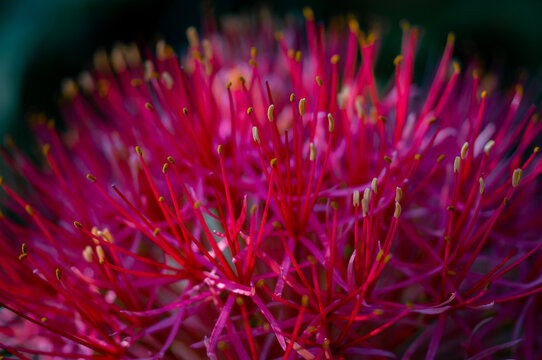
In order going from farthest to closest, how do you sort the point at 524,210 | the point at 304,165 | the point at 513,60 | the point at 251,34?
the point at 513,60, the point at 251,34, the point at 524,210, the point at 304,165

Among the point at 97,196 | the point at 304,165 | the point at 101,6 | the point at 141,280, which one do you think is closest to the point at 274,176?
the point at 304,165

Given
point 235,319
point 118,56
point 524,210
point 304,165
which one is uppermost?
point 118,56

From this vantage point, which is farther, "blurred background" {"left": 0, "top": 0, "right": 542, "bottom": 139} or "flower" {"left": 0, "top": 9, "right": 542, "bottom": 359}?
"blurred background" {"left": 0, "top": 0, "right": 542, "bottom": 139}

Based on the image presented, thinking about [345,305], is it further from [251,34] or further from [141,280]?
[251,34]

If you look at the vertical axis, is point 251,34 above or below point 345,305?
above

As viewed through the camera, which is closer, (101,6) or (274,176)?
(274,176)

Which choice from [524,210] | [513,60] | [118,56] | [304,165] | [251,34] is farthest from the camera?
[513,60]
